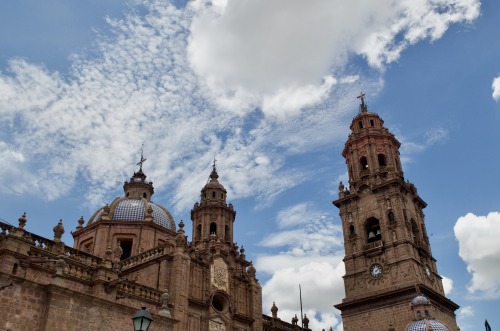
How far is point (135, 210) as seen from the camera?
143 ft

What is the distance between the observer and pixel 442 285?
4781cm

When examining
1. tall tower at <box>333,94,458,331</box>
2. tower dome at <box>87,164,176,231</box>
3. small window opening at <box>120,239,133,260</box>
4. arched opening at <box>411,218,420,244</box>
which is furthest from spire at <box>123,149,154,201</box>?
arched opening at <box>411,218,420,244</box>

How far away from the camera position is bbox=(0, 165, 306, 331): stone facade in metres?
22.3

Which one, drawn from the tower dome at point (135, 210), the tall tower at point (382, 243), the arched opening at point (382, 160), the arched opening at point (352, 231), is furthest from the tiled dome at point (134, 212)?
the arched opening at point (382, 160)

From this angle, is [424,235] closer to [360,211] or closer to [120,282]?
[360,211]

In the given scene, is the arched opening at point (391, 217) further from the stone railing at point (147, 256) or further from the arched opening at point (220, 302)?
the stone railing at point (147, 256)

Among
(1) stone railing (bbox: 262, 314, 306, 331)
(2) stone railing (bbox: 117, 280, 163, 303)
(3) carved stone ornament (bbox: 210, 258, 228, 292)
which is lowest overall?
(2) stone railing (bbox: 117, 280, 163, 303)

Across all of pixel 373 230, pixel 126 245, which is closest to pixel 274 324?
pixel 126 245

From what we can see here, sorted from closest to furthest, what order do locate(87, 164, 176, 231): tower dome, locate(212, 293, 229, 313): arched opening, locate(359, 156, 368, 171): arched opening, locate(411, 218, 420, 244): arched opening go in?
1. locate(212, 293, 229, 313): arched opening
2. locate(87, 164, 176, 231): tower dome
3. locate(411, 218, 420, 244): arched opening
4. locate(359, 156, 368, 171): arched opening

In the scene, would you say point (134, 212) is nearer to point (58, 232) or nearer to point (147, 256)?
point (147, 256)

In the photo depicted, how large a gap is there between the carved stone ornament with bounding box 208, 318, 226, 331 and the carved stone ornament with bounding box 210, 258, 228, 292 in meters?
2.50

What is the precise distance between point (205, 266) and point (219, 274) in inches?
60.8

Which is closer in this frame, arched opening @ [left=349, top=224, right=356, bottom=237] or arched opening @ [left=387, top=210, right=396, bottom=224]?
arched opening @ [left=387, top=210, right=396, bottom=224]

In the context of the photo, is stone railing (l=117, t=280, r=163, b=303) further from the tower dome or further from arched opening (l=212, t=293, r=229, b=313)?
the tower dome
